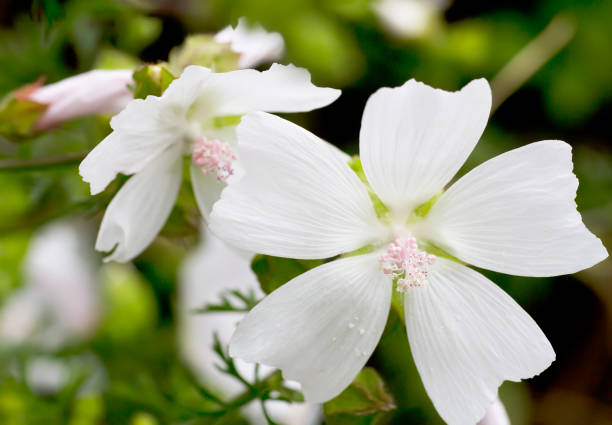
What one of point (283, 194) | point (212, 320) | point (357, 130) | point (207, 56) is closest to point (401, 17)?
point (357, 130)

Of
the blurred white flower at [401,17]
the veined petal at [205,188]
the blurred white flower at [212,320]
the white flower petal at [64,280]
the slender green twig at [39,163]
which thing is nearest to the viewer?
the veined petal at [205,188]

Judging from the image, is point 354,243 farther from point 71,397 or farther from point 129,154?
point 71,397

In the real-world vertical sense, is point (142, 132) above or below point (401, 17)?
above

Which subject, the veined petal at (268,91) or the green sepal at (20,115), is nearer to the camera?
the veined petal at (268,91)

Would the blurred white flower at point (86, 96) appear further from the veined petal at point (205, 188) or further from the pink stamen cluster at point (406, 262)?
the pink stamen cluster at point (406, 262)

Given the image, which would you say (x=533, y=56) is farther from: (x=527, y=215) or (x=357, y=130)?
(x=527, y=215)

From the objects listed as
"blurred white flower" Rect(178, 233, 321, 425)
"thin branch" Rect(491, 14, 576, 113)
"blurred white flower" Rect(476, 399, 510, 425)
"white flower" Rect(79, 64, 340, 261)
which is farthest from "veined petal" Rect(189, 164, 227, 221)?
"thin branch" Rect(491, 14, 576, 113)

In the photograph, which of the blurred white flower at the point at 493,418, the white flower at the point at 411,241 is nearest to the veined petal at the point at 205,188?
the white flower at the point at 411,241
